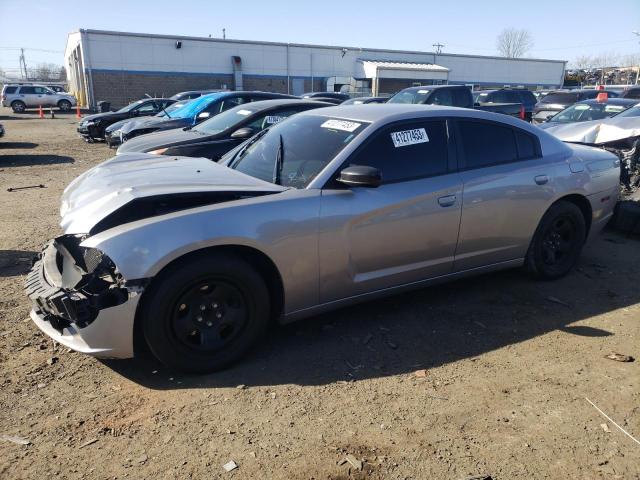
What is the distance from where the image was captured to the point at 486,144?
170 inches

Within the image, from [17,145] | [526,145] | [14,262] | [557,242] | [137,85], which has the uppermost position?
[137,85]

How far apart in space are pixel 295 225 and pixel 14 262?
11.7ft

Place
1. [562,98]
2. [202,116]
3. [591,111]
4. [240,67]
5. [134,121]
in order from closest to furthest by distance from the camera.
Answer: [591,111] < [202,116] < [134,121] < [562,98] < [240,67]

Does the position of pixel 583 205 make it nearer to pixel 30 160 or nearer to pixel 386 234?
pixel 386 234

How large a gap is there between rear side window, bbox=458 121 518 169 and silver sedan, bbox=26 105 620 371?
0.04 ft

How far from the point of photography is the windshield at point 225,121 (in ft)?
26.6

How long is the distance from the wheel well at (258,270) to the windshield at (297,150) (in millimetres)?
622

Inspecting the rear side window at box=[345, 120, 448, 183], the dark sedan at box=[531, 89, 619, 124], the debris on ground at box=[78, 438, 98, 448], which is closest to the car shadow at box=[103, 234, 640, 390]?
the debris on ground at box=[78, 438, 98, 448]

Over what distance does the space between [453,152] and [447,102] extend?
10.5 m

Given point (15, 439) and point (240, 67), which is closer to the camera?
point (15, 439)

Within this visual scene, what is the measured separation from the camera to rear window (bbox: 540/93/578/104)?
17.3 m

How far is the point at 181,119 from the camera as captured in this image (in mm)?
11312

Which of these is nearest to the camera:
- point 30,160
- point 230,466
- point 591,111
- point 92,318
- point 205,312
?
point 230,466

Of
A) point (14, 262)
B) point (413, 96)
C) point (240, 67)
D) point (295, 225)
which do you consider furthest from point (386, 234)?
point (240, 67)
